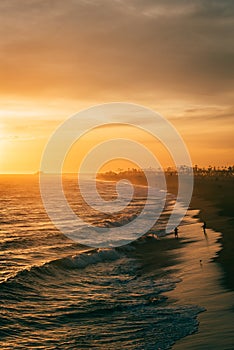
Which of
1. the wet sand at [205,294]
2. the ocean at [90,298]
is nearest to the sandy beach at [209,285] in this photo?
the wet sand at [205,294]

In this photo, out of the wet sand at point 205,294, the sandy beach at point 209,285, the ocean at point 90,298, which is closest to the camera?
the wet sand at point 205,294

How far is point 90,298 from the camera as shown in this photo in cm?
2330

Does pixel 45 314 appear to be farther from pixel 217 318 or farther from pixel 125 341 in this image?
pixel 217 318

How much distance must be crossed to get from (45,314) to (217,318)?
8279 millimetres

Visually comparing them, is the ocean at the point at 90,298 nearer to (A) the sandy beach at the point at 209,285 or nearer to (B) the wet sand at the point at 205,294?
(B) the wet sand at the point at 205,294

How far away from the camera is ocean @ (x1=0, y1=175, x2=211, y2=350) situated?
1755cm

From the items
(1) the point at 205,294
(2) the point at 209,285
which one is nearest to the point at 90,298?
(1) the point at 205,294

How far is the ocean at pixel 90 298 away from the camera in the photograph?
57.6 ft

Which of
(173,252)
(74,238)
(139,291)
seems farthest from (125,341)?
(74,238)

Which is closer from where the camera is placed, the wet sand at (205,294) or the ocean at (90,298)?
the wet sand at (205,294)

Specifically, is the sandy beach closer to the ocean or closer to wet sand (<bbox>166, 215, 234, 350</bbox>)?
wet sand (<bbox>166, 215, 234, 350</bbox>)

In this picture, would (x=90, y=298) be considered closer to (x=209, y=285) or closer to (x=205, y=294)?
(x=205, y=294)

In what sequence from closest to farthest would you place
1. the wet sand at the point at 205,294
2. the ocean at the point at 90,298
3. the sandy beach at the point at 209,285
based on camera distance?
Answer: the wet sand at the point at 205,294 < the sandy beach at the point at 209,285 < the ocean at the point at 90,298

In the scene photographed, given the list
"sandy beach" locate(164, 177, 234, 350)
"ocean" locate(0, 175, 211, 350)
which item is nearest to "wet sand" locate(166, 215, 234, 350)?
"sandy beach" locate(164, 177, 234, 350)
